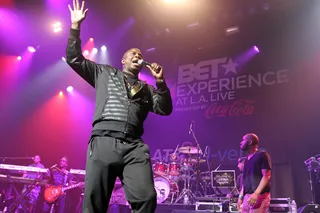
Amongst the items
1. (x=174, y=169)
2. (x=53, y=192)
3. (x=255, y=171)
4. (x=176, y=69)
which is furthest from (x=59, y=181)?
(x=255, y=171)

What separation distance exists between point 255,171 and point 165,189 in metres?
4.13

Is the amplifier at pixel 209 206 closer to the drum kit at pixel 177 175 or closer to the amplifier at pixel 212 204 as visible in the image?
the amplifier at pixel 212 204

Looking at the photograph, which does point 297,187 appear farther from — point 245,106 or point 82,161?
point 82,161

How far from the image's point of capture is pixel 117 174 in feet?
7.45

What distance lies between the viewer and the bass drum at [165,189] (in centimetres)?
823

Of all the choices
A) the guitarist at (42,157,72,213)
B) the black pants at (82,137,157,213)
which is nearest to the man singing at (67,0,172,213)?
the black pants at (82,137,157,213)

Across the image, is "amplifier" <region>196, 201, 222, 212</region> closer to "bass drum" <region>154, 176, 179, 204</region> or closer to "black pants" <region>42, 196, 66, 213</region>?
"bass drum" <region>154, 176, 179, 204</region>

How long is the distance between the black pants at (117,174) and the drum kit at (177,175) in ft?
20.3

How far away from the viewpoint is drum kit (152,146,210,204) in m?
8.34

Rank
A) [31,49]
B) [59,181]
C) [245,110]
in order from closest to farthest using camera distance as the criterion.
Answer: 1. [59,181]
2. [245,110]
3. [31,49]

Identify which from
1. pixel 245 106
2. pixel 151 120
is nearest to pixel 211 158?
pixel 245 106

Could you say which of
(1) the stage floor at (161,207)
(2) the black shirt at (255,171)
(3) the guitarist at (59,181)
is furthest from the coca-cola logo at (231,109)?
(2) the black shirt at (255,171)

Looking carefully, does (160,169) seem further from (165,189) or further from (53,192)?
(53,192)

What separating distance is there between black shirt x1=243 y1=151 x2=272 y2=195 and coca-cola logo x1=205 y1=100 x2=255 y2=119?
5173mm
